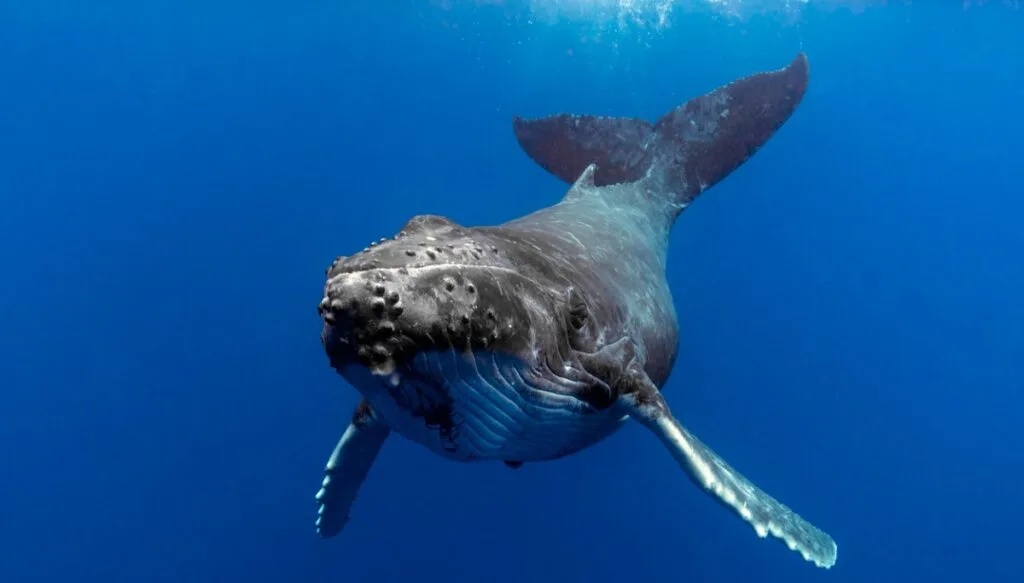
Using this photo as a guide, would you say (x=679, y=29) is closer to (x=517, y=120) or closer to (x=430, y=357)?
(x=517, y=120)

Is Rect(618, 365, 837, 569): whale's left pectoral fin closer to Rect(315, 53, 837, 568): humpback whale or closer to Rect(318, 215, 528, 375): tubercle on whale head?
Rect(315, 53, 837, 568): humpback whale

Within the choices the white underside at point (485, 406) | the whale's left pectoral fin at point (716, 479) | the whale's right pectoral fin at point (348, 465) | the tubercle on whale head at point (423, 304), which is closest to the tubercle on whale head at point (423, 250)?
the tubercle on whale head at point (423, 304)

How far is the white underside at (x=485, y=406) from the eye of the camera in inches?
136

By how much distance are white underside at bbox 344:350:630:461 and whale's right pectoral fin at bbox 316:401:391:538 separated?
6.38 feet

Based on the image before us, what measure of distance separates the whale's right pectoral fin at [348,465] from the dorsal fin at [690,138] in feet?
18.8

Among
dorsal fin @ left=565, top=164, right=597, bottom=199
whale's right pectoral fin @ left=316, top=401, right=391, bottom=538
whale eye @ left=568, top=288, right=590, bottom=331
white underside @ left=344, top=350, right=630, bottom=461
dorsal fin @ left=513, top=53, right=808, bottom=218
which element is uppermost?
dorsal fin @ left=513, top=53, right=808, bottom=218

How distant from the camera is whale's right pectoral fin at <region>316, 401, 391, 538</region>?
6.51 m

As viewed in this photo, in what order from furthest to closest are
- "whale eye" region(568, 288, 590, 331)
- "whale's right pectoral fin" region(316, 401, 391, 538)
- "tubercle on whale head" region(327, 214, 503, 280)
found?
"whale's right pectoral fin" region(316, 401, 391, 538), "whale eye" region(568, 288, 590, 331), "tubercle on whale head" region(327, 214, 503, 280)

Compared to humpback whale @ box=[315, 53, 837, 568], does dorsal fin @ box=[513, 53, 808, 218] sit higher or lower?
higher

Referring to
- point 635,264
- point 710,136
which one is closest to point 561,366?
point 635,264

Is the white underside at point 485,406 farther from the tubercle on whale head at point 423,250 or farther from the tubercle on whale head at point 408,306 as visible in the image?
the tubercle on whale head at point 423,250

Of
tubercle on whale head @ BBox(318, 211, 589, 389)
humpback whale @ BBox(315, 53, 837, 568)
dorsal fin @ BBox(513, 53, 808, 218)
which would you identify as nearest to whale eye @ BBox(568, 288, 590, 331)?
humpback whale @ BBox(315, 53, 837, 568)

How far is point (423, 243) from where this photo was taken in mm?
3801

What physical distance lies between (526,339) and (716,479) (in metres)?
2.39
